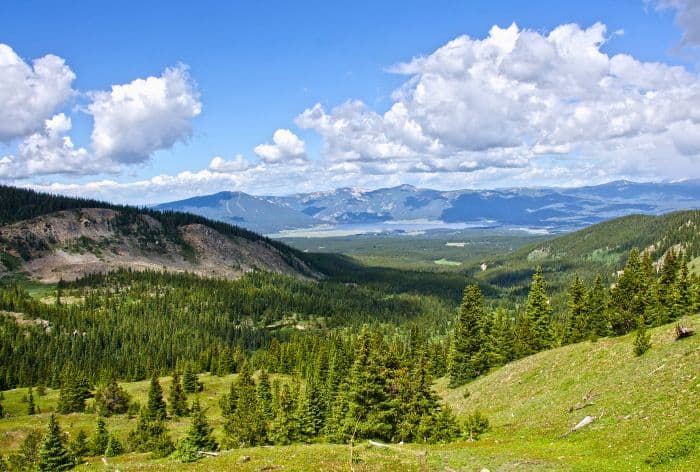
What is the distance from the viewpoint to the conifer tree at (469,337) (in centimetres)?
7419

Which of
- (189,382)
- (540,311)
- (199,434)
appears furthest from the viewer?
(189,382)

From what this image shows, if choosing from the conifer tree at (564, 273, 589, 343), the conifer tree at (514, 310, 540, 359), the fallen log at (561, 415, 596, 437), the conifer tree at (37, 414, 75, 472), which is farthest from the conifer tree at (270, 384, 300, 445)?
the conifer tree at (564, 273, 589, 343)

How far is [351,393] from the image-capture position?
45.4m

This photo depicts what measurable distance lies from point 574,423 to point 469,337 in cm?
3985

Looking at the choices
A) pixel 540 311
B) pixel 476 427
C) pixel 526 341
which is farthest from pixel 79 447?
pixel 540 311

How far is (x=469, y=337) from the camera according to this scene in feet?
245

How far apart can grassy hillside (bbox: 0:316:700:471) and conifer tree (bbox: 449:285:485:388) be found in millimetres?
17003

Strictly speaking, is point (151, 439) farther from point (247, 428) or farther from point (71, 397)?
point (71, 397)

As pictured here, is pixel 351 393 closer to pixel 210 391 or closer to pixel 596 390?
pixel 596 390

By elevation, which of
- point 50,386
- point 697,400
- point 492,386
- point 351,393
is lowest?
point 50,386

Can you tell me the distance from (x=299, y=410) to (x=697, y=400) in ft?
146

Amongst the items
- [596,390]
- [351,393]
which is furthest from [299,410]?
[596,390]

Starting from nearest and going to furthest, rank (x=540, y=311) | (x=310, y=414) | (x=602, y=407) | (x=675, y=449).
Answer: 1. (x=675, y=449)
2. (x=602, y=407)
3. (x=310, y=414)
4. (x=540, y=311)

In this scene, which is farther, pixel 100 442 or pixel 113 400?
pixel 113 400
